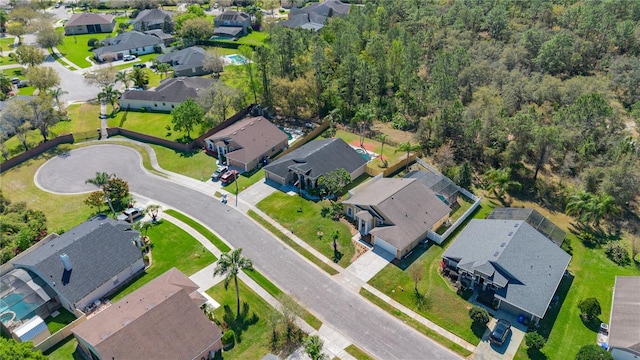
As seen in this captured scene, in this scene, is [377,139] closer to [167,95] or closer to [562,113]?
[562,113]

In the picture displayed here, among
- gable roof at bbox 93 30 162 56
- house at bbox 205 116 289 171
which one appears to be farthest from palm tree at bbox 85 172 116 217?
gable roof at bbox 93 30 162 56

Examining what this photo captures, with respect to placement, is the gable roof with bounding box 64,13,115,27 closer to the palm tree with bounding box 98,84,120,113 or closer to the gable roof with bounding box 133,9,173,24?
the gable roof with bounding box 133,9,173,24

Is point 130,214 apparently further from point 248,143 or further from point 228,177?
point 248,143

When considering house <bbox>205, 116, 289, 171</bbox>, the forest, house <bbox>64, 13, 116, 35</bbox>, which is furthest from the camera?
house <bbox>64, 13, 116, 35</bbox>

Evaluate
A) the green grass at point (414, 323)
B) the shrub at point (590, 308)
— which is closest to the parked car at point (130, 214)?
the green grass at point (414, 323)

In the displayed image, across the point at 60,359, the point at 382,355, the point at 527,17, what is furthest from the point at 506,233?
the point at 527,17

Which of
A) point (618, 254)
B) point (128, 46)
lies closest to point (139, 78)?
point (128, 46)

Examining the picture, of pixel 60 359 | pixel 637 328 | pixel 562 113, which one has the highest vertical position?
pixel 562 113
